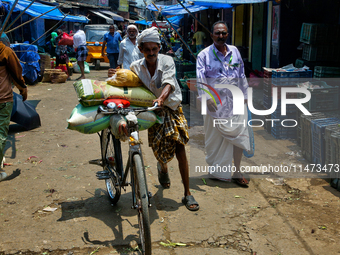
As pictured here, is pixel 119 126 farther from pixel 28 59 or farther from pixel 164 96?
pixel 28 59

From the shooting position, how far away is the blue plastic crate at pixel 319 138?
5125mm

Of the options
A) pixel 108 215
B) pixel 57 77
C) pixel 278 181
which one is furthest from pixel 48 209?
pixel 57 77

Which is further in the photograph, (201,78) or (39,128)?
(39,128)

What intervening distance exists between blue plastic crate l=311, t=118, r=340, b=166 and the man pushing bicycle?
2171mm

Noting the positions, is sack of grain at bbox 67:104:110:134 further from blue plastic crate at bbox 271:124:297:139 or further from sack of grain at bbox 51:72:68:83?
sack of grain at bbox 51:72:68:83

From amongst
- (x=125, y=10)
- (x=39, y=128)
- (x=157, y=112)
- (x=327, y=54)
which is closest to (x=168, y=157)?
(x=157, y=112)

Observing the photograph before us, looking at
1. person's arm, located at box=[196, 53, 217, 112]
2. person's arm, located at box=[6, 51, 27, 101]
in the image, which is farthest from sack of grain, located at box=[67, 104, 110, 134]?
person's arm, located at box=[6, 51, 27, 101]

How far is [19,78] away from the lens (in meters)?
5.11

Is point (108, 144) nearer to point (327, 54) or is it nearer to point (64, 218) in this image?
point (64, 218)

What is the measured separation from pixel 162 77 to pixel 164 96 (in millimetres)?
245

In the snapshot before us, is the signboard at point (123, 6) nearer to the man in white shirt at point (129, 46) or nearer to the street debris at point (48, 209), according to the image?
the man in white shirt at point (129, 46)

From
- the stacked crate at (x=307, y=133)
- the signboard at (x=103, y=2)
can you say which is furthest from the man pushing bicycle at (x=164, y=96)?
the signboard at (x=103, y=2)

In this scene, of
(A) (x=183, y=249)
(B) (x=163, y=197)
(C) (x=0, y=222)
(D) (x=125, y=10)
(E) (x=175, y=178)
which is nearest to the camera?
(A) (x=183, y=249)

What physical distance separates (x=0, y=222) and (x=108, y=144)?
4.44 ft
